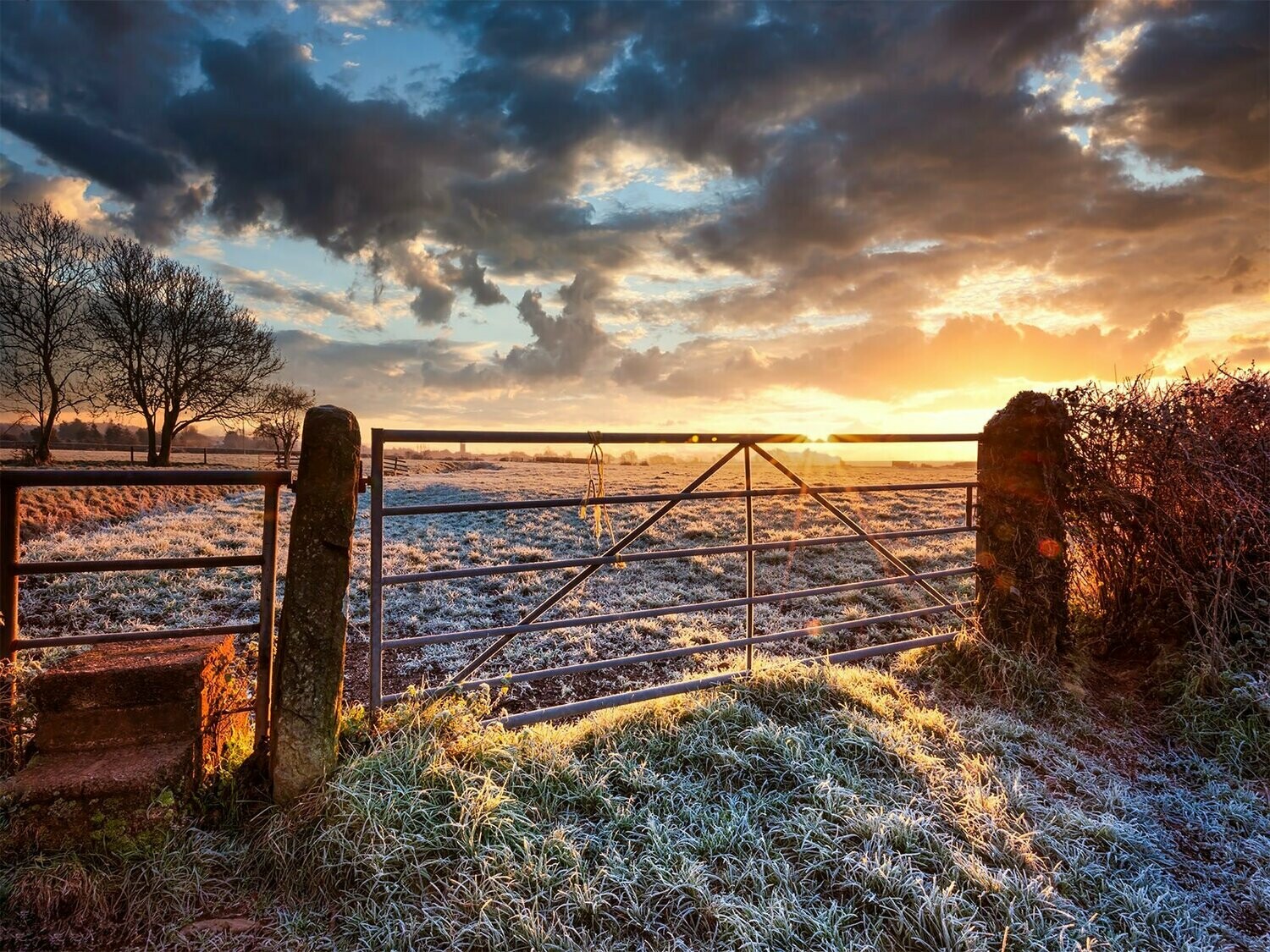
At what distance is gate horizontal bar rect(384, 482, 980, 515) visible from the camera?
3.22 meters

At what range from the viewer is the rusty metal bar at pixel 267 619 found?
10.1 feet

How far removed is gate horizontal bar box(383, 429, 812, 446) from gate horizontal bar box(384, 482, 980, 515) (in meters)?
0.33

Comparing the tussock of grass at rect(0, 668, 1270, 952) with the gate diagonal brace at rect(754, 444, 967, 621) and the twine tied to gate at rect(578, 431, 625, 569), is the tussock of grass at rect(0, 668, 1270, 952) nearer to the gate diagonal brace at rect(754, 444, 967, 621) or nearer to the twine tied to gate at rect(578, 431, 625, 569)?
the twine tied to gate at rect(578, 431, 625, 569)

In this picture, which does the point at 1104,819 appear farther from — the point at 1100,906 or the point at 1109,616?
the point at 1109,616

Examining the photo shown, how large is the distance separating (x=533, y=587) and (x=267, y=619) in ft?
19.5

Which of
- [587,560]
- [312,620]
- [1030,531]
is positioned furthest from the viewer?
[1030,531]

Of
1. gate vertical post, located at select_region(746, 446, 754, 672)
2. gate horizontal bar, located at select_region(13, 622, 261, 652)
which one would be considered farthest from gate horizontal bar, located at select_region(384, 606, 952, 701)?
gate horizontal bar, located at select_region(13, 622, 261, 652)

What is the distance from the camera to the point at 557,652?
6715mm

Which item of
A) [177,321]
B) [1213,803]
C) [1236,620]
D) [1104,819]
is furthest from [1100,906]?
[177,321]

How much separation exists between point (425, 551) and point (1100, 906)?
10.1 metres

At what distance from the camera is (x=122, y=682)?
112 inches

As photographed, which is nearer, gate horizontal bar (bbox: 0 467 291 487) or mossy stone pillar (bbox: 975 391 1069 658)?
gate horizontal bar (bbox: 0 467 291 487)

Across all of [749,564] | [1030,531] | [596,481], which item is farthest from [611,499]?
[1030,531]

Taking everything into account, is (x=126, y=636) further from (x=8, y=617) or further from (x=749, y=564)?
(x=749, y=564)
